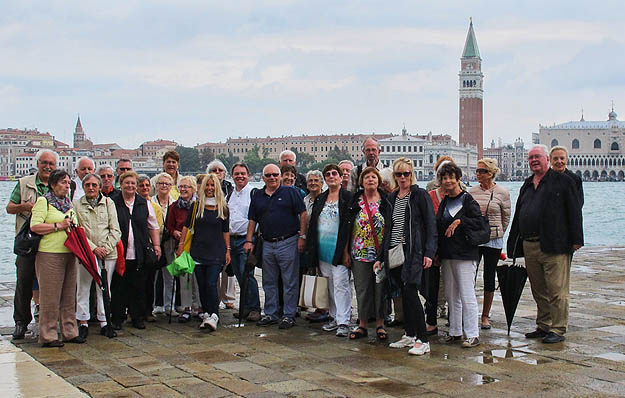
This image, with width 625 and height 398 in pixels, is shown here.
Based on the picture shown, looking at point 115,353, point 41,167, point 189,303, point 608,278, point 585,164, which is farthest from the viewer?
point 585,164

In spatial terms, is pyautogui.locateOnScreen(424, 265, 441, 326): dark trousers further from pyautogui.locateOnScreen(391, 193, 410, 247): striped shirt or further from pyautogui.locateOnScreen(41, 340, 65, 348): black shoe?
pyautogui.locateOnScreen(41, 340, 65, 348): black shoe

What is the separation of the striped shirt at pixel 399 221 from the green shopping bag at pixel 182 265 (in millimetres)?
1665

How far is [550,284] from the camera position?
18.5 feet

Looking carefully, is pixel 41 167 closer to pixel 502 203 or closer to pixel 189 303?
pixel 189 303

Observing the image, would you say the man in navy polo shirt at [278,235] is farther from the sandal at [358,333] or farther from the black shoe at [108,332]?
the black shoe at [108,332]

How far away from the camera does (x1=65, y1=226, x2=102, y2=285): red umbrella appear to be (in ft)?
17.9

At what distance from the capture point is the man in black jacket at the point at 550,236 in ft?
18.2

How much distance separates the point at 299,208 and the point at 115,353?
1823 mm

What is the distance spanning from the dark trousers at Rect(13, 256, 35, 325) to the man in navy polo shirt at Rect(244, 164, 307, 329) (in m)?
1.64

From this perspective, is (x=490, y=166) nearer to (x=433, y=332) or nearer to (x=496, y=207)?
(x=496, y=207)

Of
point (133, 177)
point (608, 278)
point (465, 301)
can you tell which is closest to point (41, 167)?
point (133, 177)

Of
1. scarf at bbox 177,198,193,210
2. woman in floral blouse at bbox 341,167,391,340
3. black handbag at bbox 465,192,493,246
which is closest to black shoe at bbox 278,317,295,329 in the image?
woman in floral blouse at bbox 341,167,391,340

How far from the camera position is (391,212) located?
5441 mm

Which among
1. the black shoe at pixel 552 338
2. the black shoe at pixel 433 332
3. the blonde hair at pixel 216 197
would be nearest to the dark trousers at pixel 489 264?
the black shoe at pixel 433 332
